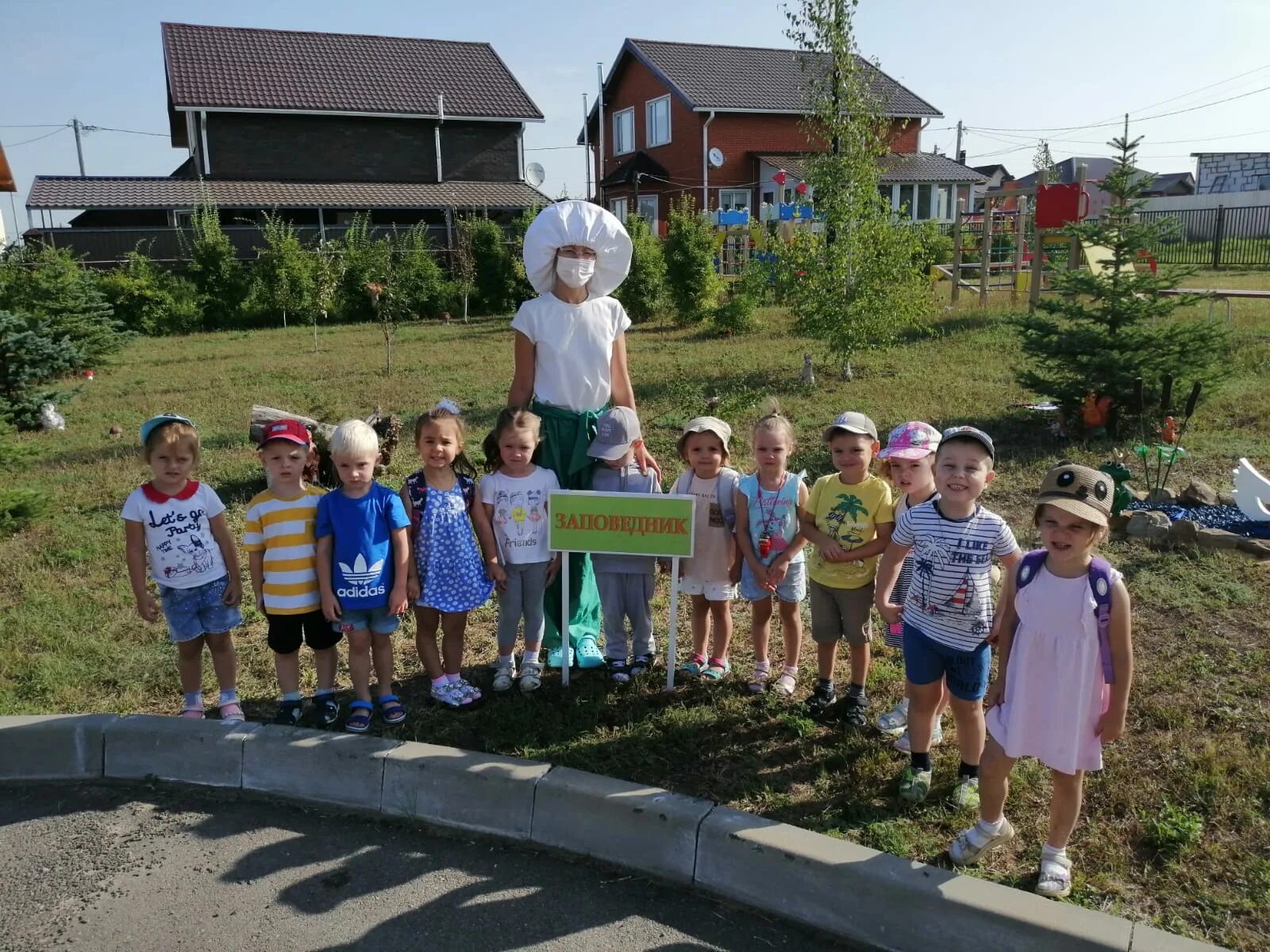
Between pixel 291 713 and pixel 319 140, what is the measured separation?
97.2 ft

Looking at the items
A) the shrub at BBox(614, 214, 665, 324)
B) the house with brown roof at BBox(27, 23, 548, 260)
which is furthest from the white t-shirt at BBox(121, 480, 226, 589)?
the house with brown roof at BBox(27, 23, 548, 260)

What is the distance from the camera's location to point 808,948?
9.10ft

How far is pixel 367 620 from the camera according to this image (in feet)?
13.1

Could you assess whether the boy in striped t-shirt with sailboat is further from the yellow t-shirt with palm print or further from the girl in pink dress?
the girl in pink dress

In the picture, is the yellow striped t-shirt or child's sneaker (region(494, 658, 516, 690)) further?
child's sneaker (region(494, 658, 516, 690))

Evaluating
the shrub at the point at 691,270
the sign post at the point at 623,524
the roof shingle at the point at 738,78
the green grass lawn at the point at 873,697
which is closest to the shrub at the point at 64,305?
the green grass lawn at the point at 873,697

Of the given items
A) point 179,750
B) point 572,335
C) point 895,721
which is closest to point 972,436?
point 895,721

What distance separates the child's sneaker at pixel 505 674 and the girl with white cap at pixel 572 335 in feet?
0.83

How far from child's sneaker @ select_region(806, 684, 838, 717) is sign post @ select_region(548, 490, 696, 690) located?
0.66 meters

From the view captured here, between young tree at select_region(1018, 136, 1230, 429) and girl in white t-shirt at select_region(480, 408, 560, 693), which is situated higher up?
young tree at select_region(1018, 136, 1230, 429)

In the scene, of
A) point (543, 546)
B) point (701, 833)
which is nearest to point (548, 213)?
point (543, 546)

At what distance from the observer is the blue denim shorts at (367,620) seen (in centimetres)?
391

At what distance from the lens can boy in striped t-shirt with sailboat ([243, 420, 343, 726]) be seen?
3828mm

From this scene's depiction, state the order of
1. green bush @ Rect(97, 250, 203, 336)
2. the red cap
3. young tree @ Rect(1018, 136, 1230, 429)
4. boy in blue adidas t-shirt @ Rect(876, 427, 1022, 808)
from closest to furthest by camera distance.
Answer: boy in blue adidas t-shirt @ Rect(876, 427, 1022, 808) < the red cap < young tree @ Rect(1018, 136, 1230, 429) < green bush @ Rect(97, 250, 203, 336)
